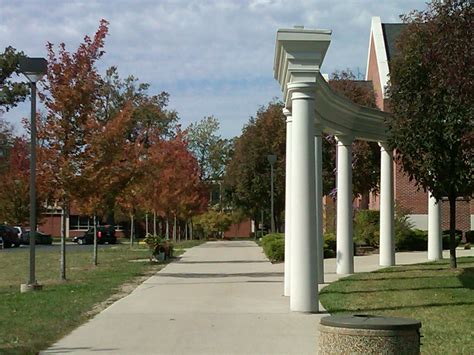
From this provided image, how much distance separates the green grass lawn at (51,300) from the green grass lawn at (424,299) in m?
4.48

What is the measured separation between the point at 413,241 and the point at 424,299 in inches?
717

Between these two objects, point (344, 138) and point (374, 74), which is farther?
point (374, 74)

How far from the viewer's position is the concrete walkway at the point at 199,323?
9195 millimetres

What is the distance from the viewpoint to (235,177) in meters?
48.1

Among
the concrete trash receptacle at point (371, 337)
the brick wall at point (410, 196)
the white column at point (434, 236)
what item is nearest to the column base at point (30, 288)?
the concrete trash receptacle at point (371, 337)

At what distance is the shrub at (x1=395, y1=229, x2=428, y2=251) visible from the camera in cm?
3146

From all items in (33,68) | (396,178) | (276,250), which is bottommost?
(276,250)

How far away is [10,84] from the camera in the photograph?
45.7m

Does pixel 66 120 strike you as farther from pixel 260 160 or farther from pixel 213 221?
pixel 213 221

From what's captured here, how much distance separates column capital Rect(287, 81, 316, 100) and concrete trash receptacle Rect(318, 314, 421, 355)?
6783 mm

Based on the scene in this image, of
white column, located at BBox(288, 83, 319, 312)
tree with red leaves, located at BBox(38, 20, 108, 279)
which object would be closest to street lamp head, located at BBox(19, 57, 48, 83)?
tree with red leaves, located at BBox(38, 20, 108, 279)

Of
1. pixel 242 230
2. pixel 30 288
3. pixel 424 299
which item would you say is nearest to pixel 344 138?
pixel 424 299

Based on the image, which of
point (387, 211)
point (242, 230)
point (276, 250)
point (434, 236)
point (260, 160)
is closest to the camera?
point (387, 211)

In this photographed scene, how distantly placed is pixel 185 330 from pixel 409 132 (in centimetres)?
979
